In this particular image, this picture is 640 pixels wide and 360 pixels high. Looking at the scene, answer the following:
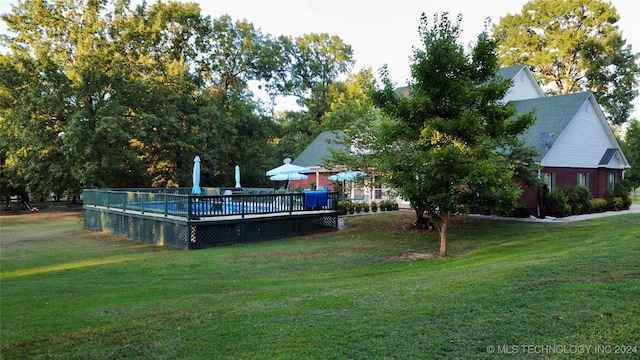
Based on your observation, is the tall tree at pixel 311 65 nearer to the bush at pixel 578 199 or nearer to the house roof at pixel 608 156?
the house roof at pixel 608 156

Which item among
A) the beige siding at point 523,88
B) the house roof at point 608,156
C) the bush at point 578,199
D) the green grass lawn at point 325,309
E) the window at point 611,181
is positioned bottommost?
the green grass lawn at point 325,309

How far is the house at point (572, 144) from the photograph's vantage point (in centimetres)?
Answer: 1847

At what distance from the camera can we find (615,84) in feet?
112

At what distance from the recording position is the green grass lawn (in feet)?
12.3

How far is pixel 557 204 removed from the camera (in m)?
17.0

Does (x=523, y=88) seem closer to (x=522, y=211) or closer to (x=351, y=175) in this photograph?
(x=522, y=211)

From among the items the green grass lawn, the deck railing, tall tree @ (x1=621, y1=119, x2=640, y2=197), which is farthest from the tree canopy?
tall tree @ (x1=621, y1=119, x2=640, y2=197)

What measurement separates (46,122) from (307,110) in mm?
25776

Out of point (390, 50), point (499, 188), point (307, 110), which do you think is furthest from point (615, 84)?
point (499, 188)

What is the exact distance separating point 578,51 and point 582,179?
2050cm

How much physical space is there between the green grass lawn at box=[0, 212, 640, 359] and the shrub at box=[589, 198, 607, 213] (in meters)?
11.6

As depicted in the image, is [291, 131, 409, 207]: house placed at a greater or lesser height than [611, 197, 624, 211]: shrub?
greater

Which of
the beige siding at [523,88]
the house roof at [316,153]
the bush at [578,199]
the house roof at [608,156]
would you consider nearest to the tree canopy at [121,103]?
the house roof at [316,153]

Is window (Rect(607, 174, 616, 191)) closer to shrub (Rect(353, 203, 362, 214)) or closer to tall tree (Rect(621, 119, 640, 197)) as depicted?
tall tree (Rect(621, 119, 640, 197))
